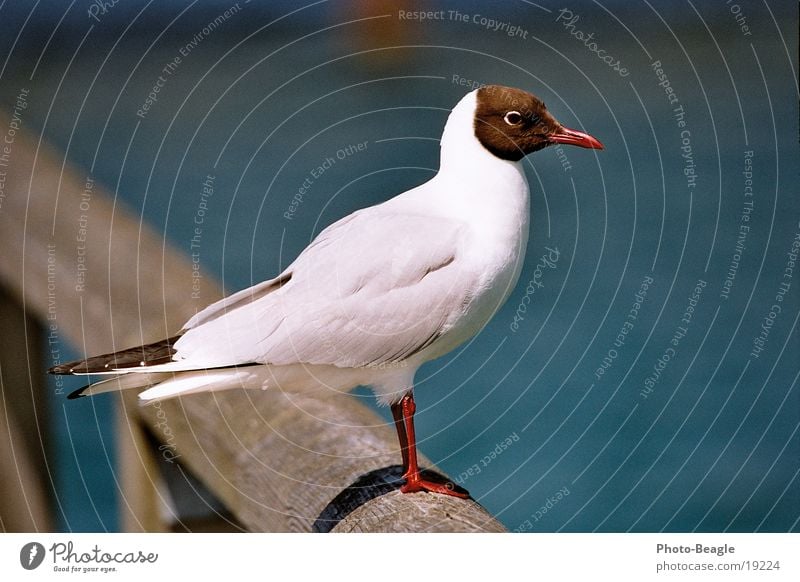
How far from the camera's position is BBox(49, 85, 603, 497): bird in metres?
1.92

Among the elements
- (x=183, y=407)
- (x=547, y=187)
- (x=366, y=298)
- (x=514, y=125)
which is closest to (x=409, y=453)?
(x=366, y=298)

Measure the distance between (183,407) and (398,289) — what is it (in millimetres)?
440

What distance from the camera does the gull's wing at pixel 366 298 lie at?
6.37 ft

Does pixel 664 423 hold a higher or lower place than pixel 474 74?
lower

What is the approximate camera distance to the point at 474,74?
11.2 feet

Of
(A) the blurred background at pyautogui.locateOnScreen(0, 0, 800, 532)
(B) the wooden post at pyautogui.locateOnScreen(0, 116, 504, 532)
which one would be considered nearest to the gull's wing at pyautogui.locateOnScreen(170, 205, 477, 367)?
(B) the wooden post at pyautogui.locateOnScreen(0, 116, 504, 532)

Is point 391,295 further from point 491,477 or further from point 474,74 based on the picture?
point 474,74

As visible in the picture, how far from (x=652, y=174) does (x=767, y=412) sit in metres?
0.87

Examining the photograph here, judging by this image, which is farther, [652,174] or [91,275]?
[652,174]

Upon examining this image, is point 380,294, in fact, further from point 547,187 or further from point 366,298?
point 547,187

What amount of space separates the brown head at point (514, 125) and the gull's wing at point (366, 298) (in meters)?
0.19

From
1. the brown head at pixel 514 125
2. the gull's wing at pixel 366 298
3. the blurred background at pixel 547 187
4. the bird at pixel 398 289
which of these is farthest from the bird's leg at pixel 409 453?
the blurred background at pixel 547 187
